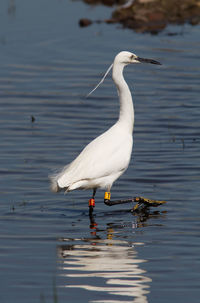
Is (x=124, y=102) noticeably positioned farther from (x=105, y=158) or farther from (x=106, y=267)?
(x=106, y=267)

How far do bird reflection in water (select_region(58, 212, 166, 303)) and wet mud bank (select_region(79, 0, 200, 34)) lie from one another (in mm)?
17307

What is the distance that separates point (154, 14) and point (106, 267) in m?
19.8

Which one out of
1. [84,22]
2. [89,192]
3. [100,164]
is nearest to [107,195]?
[100,164]

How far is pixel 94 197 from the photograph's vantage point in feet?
40.1

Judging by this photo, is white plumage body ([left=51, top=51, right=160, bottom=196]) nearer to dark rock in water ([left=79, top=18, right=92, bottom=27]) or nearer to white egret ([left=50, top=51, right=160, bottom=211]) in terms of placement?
white egret ([left=50, top=51, right=160, bottom=211])

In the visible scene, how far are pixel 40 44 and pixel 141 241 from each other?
14.8m

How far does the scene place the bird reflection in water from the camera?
8305mm

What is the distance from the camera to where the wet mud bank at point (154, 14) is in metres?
27.3

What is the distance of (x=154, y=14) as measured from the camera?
2784 cm

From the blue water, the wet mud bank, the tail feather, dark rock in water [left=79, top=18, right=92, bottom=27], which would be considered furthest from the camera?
the wet mud bank

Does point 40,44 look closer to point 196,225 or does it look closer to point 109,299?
point 196,225

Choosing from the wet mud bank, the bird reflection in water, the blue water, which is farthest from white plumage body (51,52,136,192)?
the wet mud bank

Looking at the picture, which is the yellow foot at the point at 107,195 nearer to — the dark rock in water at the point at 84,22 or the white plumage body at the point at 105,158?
the white plumage body at the point at 105,158

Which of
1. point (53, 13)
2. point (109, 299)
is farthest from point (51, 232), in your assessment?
point (53, 13)
